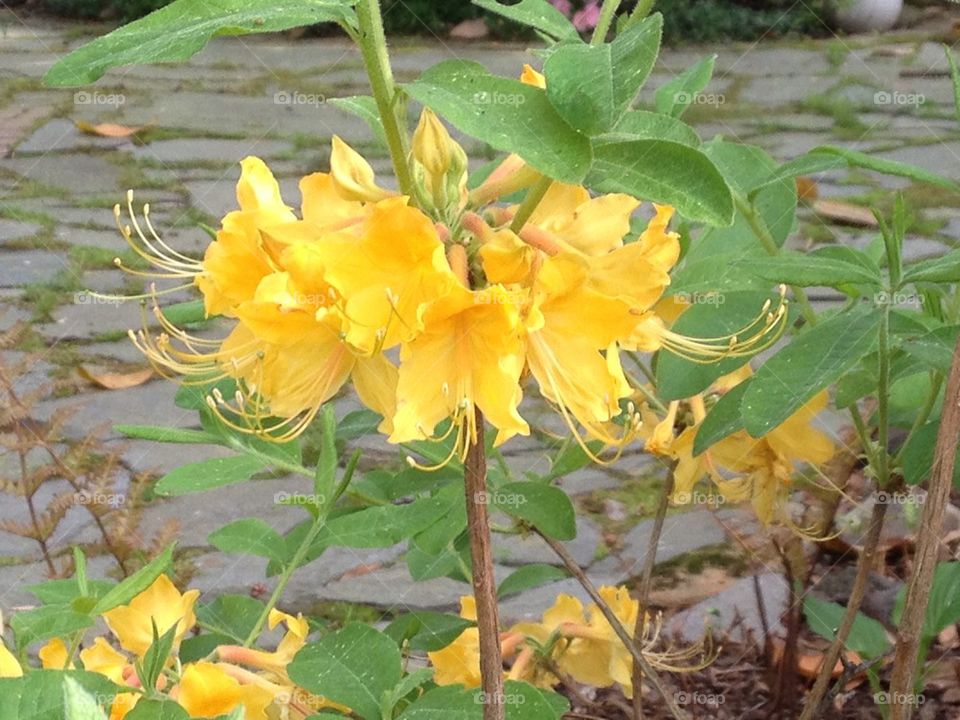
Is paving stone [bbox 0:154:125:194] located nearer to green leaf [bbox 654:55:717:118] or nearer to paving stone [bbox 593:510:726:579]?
paving stone [bbox 593:510:726:579]

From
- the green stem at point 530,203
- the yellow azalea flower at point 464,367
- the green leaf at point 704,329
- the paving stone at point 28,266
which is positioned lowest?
the paving stone at point 28,266

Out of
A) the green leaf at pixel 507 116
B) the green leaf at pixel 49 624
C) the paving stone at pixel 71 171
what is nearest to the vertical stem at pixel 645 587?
the green leaf at pixel 49 624

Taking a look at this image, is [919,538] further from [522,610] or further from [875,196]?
[875,196]

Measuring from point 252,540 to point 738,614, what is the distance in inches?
36.2

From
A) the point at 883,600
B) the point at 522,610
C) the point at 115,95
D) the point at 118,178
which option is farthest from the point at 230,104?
the point at 883,600

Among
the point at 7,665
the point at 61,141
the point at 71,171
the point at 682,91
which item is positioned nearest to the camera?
the point at 7,665

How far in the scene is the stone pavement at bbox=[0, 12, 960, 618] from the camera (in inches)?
90.7

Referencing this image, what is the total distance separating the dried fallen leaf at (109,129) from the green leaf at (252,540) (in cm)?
362

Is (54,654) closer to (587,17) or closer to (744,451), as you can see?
(744,451)

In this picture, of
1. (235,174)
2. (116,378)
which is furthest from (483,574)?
(235,174)

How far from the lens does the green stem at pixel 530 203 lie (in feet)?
2.44

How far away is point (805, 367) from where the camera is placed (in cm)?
106

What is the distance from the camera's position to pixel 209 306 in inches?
33.5

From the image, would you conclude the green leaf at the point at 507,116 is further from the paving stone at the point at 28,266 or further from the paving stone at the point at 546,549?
the paving stone at the point at 28,266
